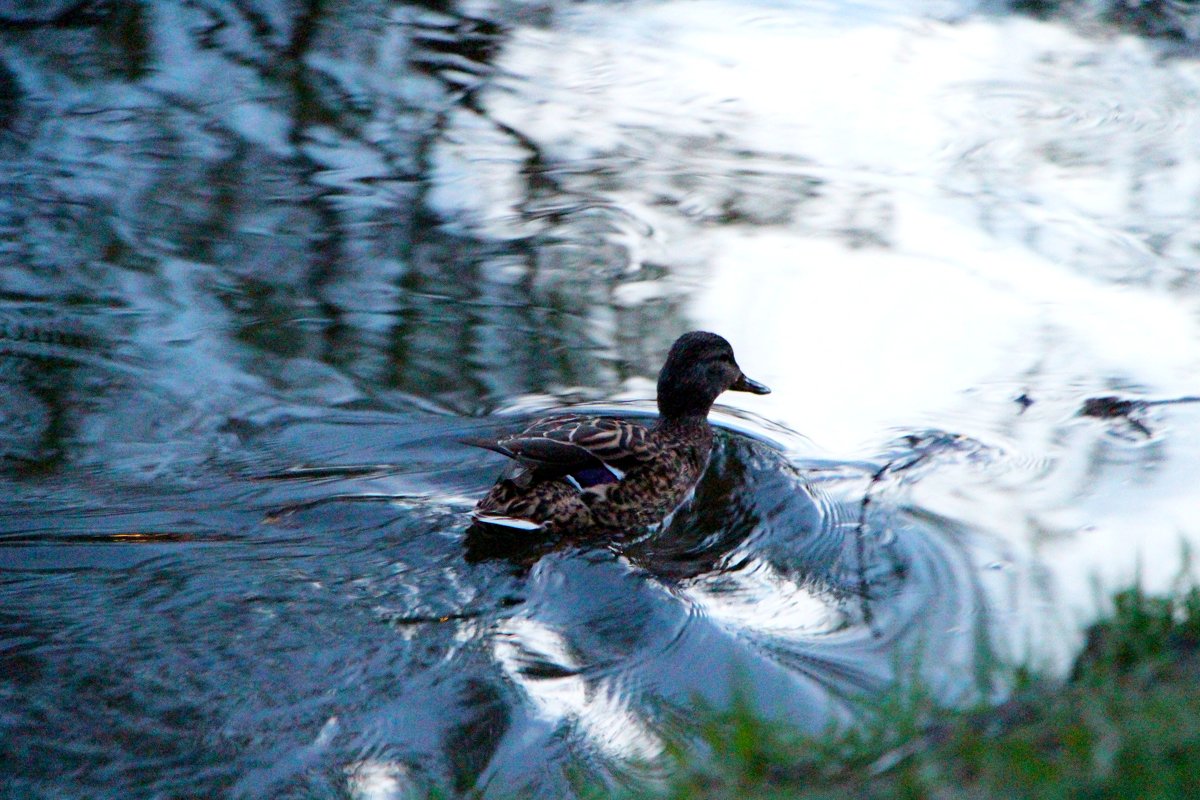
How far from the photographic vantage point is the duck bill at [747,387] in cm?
721

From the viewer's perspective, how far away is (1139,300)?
825 cm

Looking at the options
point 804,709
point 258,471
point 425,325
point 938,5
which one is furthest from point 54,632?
point 938,5

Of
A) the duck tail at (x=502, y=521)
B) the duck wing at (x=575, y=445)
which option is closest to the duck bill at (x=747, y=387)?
the duck wing at (x=575, y=445)

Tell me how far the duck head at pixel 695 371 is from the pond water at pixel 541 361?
456 mm

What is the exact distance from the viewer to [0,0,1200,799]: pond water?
4777mm

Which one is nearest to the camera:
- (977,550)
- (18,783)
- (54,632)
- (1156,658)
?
(1156,658)

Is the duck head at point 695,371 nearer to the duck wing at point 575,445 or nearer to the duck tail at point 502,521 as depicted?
the duck wing at point 575,445

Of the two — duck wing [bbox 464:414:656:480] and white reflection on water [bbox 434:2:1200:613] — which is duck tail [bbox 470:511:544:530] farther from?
white reflection on water [bbox 434:2:1200:613]

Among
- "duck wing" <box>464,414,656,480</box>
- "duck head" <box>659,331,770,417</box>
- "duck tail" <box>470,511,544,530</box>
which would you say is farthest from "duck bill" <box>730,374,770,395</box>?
"duck tail" <box>470,511,544,530</box>

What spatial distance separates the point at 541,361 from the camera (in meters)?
7.73

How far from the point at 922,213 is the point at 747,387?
2.96 meters

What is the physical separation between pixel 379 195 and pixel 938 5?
23.5ft

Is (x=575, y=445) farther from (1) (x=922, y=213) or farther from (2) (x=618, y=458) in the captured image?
(1) (x=922, y=213)

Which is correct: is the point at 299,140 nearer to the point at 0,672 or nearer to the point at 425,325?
the point at 425,325
